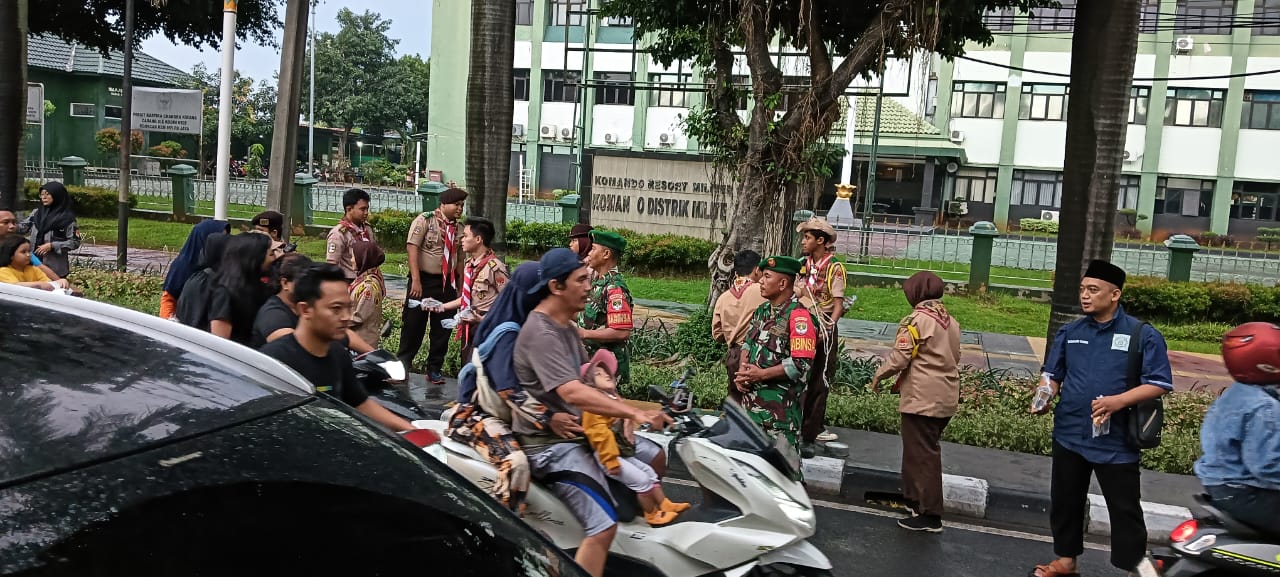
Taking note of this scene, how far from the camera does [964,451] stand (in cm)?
723

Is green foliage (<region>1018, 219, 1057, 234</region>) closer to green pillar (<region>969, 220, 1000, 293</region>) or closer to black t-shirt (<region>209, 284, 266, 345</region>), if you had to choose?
green pillar (<region>969, 220, 1000, 293</region>)

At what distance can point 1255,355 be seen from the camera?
379 cm

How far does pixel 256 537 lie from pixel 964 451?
6535mm

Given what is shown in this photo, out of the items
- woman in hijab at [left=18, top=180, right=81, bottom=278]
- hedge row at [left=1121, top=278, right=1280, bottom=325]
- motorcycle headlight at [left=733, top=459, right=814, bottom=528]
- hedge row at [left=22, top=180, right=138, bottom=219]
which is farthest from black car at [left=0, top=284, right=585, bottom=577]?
hedge row at [left=22, top=180, right=138, bottom=219]

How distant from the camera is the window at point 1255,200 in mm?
38531

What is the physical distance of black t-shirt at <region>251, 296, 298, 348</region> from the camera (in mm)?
4332

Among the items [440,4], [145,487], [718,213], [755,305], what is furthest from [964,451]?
[440,4]

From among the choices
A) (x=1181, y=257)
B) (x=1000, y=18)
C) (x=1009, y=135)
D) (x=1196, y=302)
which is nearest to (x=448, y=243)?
(x=1196, y=302)

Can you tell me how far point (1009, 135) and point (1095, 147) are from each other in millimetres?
34382

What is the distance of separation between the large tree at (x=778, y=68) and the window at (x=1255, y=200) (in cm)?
3429

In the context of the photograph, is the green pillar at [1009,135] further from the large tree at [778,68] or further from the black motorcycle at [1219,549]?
the black motorcycle at [1219,549]

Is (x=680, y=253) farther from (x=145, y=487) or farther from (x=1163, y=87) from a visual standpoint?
(x=1163, y=87)

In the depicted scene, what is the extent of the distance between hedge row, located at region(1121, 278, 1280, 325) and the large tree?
635 cm

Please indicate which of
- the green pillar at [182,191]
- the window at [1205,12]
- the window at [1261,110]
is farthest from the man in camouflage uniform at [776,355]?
the window at [1261,110]
